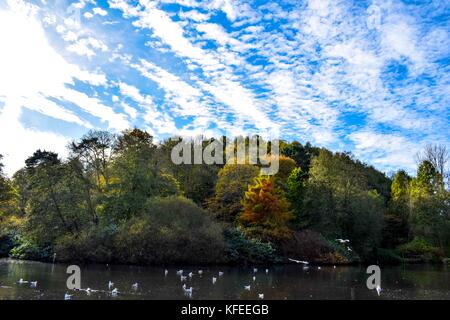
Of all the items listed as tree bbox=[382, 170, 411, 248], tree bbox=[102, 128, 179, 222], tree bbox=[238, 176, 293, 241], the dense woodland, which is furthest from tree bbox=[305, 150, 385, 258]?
tree bbox=[102, 128, 179, 222]

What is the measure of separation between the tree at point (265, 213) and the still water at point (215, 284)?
19.3 ft

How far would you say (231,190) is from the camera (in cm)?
3756

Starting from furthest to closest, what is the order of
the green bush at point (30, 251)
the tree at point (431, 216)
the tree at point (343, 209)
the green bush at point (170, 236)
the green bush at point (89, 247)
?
the tree at point (431, 216)
the tree at point (343, 209)
the green bush at point (30, 251)
the green bush at point (89, 247)
the green bush at point (170, 236)

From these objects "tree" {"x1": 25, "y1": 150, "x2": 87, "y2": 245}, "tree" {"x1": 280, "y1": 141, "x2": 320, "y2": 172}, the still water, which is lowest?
the still water

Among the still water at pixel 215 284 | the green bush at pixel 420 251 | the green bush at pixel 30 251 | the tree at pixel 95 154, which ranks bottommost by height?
the still water at pixel 215 284

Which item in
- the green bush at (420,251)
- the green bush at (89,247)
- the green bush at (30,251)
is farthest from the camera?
the green bush at (420,251)

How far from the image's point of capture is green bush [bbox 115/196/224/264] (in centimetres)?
2741

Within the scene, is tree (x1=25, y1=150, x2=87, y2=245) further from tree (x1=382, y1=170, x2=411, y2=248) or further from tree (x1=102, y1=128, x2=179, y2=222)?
tree (x1=382, y1=170, x2=411, y2=248)

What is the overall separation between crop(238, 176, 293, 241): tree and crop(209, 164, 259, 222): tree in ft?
8.49

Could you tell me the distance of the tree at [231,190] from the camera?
121 ft

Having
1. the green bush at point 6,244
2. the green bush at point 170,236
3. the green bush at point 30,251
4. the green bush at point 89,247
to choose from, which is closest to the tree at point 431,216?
the green bush at point 170,236

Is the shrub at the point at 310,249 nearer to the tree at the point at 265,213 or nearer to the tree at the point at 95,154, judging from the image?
the tree at the point at 265,213

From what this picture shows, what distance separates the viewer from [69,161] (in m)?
32.6
